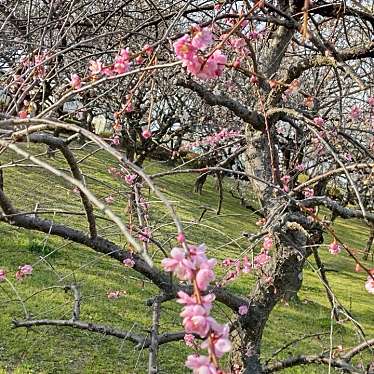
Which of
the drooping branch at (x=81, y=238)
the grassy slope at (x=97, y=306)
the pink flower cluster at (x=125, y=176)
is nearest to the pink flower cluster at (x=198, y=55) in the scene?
the drooping branch at (x=81, y=238)

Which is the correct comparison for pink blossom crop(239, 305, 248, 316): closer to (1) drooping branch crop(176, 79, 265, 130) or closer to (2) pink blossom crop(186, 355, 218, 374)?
(1) drooping branch crop(176, 79, 265, 130)

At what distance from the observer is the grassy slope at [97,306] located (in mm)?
4836

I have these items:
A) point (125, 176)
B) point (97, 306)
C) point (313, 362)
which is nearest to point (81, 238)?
point (313, 362)

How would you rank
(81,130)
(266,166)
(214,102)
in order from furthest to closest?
(266,166)
(214,102)
(81,130)

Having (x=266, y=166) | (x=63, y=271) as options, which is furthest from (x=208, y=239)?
(x=266, y=166)

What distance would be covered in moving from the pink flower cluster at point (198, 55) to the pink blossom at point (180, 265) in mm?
492

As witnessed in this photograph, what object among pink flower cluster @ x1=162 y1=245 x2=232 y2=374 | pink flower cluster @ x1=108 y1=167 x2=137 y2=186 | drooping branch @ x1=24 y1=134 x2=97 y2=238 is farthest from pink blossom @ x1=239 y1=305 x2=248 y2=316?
pink flower cluster @ x1=162 y1=245 x2=232 y2=374

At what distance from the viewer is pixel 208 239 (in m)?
10.8

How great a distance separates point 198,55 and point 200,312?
644 millimetres

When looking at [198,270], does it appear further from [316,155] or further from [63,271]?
[63,271]

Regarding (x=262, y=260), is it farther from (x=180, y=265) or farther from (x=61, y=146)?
(x=180, y=265)

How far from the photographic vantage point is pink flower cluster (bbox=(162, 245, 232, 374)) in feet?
2.60

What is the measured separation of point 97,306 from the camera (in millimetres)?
6367

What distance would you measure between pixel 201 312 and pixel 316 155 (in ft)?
15.4
